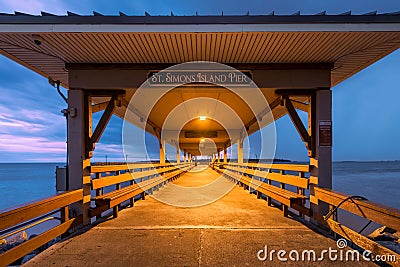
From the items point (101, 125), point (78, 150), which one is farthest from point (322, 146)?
point (78, 150)

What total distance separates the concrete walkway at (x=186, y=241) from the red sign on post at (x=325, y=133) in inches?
57.7

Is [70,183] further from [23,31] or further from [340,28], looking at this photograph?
[340,28]

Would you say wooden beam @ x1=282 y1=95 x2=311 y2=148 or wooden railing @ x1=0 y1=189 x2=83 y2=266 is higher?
wooden beam @ x1=282 y1=95 x2=311 y2=148

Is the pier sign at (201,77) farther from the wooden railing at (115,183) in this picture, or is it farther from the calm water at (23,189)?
the calm water at (23,189)

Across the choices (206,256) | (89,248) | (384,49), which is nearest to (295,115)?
(384,49)

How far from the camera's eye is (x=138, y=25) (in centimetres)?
363

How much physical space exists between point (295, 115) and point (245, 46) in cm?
180

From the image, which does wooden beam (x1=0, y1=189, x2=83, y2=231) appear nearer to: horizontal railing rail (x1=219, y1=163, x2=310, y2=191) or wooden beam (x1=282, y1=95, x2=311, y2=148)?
horizontal railing rail (x1=219, y1=163, x2=310, y2=191)

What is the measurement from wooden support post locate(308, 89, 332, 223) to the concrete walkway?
31.0 inches

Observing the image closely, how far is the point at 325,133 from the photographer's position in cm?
495

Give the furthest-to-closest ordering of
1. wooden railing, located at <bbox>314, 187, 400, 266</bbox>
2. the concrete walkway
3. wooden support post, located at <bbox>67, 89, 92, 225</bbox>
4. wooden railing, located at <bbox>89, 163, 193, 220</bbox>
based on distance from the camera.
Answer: wooden railing, located at <bbox>89, 163, 193, 220</bbox>
wooden support post, located at <bbox>67, 89, 92, 225</bbox>
the concrete walkway
wooden railing, located at <bbox>314, 187, 400, 266</bbox>

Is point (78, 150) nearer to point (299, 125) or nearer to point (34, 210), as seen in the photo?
point (34, 210)

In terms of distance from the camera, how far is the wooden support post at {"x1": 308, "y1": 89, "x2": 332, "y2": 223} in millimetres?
4887

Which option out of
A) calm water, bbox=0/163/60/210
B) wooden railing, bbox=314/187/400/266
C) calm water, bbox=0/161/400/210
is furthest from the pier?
calm water, bbox=0/161/400/210
